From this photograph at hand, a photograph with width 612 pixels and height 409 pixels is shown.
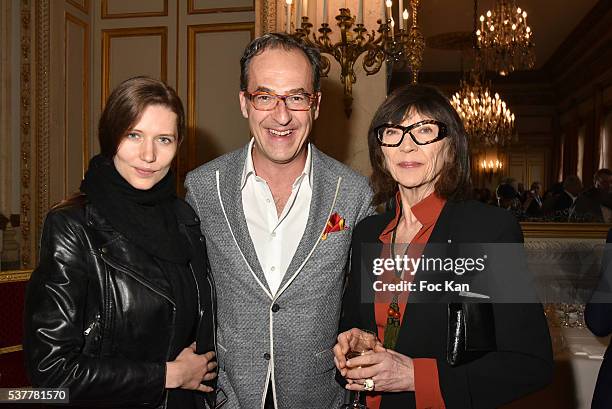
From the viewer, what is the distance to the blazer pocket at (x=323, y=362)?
6.21 feet

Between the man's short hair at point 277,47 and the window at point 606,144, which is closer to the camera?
the man's short hair at point 277,47

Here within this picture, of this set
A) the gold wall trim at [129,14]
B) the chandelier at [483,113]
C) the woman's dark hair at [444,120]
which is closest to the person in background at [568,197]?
the chandelier at [483,113]

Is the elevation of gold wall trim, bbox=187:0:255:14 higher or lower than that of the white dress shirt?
higher

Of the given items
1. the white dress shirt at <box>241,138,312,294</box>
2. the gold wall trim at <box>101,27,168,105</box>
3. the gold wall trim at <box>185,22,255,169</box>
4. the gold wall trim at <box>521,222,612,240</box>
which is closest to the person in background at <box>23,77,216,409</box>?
the white dress shirt at <box>241,138,312,294</box>

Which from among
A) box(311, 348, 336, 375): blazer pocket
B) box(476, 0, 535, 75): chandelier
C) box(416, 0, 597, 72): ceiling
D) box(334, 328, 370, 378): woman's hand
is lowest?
box(311, 348, 336, 375): blazer pocket

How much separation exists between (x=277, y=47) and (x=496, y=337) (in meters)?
1.17

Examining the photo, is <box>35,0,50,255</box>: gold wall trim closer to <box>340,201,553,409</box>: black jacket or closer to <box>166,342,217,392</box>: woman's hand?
<box>166,342,217,392</box>: woman's hand

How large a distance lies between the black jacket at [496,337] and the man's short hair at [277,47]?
2.33ft

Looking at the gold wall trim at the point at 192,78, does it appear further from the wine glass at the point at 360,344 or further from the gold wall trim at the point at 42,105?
the wine glass at the point at 360,344

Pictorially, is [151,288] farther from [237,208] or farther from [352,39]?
[352,39]

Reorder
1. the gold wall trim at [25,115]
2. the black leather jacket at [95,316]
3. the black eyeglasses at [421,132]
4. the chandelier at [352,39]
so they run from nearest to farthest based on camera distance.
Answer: the black leather jacket at [95,316] → the black eyeglasses at [421,132] → the chandelier at [352,39] → the gold wall trim at [25,115]

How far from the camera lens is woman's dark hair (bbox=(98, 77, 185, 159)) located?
1610mm

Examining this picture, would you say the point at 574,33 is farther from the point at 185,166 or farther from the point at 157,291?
the point at 157,291

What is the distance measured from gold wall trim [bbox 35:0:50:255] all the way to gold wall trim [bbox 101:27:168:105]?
0.56 m
